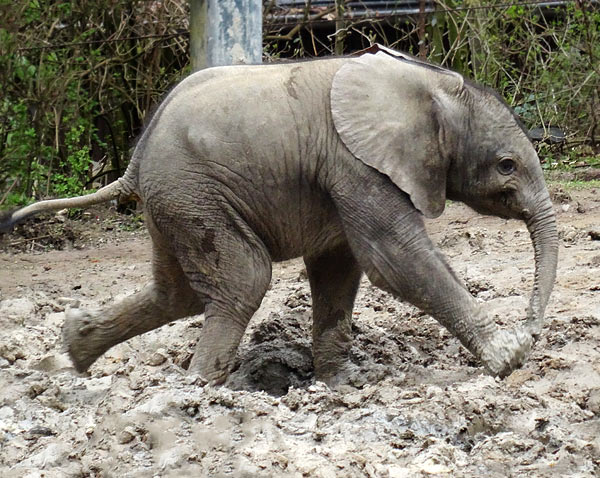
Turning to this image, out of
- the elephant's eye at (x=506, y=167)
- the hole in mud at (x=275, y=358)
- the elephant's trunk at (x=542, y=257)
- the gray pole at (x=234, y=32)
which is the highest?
the gray pole at (x=234, y=32)

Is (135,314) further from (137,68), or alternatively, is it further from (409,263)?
(137,68)

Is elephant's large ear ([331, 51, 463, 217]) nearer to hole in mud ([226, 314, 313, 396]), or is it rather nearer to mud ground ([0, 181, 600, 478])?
mud ground ([0, 181, 600, 478])

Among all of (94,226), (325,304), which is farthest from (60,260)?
(325,304)

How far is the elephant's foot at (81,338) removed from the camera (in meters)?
6.40

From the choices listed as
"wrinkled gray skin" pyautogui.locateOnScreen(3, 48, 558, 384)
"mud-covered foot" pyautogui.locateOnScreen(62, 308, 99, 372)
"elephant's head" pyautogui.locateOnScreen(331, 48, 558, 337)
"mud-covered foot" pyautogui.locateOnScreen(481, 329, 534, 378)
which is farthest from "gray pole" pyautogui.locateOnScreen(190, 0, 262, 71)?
"mud-covered foot" pyautogui.locateOnScreen(481, 329, 534, 378)

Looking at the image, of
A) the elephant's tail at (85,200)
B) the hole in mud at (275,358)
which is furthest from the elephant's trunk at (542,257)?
the elephant's tail at (85,200)

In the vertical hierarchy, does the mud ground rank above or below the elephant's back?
below

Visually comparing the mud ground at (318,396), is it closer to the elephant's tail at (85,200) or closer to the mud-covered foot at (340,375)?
the mud-covered foot at (340,375)

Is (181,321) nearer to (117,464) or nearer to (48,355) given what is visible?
(48,355)

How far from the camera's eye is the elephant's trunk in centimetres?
576

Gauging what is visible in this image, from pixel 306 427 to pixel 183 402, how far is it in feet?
1.72

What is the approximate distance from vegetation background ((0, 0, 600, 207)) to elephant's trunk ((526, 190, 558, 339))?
4787 mm

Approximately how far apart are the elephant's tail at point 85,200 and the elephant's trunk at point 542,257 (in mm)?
2140

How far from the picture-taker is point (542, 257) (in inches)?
233
